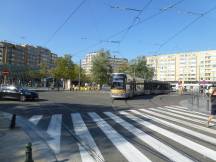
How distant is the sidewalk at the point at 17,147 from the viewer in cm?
761

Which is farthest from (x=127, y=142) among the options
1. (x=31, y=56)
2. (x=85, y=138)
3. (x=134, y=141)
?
(x=31, y=56)

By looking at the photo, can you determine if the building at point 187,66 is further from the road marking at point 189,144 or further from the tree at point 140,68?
the road marking at point 189,144

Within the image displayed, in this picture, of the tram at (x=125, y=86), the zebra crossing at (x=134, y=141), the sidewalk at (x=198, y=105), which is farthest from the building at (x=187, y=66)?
the zebra crossing at (x=134, y=141)

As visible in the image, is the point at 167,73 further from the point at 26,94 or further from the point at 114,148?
the point at 114,148

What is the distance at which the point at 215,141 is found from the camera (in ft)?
33.7

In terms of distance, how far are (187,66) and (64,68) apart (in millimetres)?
59165

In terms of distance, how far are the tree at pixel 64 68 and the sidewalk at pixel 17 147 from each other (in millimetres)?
76433

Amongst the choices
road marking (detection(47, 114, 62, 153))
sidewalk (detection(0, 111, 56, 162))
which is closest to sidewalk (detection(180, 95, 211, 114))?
road marking (detection(47, 114, 62, 153))

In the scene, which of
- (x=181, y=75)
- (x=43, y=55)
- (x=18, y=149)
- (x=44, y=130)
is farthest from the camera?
(x=43, y=55)

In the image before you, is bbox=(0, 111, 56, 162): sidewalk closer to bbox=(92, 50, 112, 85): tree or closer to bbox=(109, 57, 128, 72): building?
bbox=(92, 50, 112, 85): tree

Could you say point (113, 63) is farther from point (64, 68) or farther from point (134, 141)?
point (134, 141)

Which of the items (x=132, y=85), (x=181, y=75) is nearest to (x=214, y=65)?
(x=181, y=75)

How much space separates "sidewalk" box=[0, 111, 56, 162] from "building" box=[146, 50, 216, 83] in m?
109

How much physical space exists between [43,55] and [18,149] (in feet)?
541
